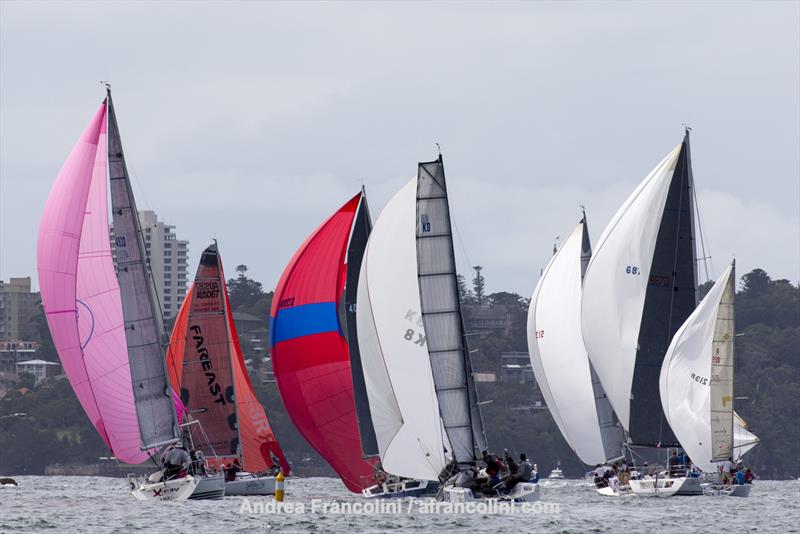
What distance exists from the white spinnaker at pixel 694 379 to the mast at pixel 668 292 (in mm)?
1894

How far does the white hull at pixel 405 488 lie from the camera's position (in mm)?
37875

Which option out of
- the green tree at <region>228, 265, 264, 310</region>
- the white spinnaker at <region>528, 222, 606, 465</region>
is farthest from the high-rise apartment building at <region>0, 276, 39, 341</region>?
the white spinnaker at <region>528, 222, 606, 465</region>

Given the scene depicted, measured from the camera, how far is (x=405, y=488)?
37969mm

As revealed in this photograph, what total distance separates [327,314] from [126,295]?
601 centimetres

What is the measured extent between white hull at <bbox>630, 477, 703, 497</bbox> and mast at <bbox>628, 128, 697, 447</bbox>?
145 centimetres

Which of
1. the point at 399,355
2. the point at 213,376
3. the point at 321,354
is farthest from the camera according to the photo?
the point at 213,376

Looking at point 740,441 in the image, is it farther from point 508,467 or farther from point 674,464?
point 508,467

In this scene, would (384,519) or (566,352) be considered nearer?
(384,519)

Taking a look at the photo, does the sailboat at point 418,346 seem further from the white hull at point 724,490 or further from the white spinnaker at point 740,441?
the white spinnaker at point 740,441

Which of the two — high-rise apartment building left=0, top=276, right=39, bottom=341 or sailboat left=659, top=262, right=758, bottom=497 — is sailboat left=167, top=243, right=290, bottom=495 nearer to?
sailboat left=659, top=262, right=758, bottom=497

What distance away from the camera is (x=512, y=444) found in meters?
121

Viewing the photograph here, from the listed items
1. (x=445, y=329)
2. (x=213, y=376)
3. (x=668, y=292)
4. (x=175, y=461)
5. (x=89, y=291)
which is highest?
(x=668, y=292)

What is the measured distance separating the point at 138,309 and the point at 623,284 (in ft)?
42.5

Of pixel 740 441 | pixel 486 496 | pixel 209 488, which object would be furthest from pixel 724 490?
pixel 209 488
